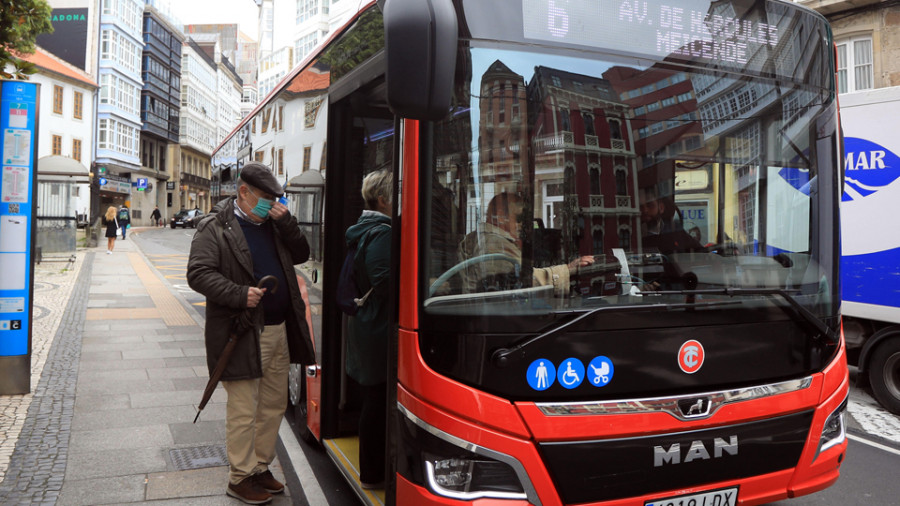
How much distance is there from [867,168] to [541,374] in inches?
216

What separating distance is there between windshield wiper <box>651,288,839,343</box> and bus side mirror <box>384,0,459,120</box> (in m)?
1.18

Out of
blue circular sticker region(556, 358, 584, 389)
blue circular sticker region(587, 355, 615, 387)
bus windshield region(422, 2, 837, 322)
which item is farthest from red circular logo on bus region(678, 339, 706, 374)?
blue circular sticker region(556, 358, 584, 389)

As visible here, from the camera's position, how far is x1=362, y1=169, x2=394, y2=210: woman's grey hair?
3785mm

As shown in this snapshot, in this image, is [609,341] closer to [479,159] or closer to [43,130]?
[479,159]

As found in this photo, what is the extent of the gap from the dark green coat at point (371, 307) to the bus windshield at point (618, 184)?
879 mm

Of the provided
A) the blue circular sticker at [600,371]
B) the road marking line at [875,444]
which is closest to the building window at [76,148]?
the road marking line at [875,444]

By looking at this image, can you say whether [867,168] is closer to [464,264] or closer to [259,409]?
[464,264]

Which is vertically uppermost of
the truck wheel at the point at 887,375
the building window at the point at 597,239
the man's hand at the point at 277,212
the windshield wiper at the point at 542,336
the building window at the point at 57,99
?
the building window at the point at 57,99

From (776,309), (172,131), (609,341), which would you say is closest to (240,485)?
(609,341)

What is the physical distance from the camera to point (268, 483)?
4242 mm

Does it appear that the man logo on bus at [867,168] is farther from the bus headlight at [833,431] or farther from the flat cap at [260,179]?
the flat cap at [260,179]

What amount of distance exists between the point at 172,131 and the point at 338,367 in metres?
75.3

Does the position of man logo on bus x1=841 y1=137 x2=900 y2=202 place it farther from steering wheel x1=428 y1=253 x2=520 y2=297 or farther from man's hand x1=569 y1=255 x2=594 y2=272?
steering wheel x1=428 y1=253 x2=520 y2=297

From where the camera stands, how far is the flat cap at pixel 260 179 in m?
3.92
